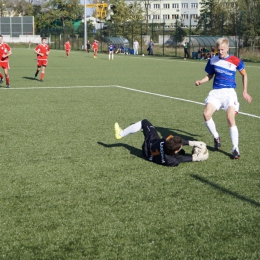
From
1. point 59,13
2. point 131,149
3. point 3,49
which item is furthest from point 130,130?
point 59,13

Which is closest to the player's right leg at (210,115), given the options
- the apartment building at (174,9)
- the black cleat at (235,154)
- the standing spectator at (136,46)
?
the black cleat at (235,154)

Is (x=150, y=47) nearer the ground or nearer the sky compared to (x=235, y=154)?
nearer the sky

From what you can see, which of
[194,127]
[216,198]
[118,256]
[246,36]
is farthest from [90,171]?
[246,36]

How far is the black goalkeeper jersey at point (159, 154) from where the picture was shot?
6520 mm

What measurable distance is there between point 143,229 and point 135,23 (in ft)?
175

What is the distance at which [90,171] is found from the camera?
6.37 meters

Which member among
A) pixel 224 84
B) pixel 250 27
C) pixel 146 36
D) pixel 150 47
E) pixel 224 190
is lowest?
pixel 224 190

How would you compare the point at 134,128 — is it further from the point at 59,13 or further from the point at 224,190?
the point at 59,13

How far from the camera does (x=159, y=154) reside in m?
6.59

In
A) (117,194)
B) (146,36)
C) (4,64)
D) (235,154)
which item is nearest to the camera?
(117,194)

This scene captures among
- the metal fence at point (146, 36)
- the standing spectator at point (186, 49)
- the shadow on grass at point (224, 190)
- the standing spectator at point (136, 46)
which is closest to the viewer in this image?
the shadow on grass at point (224, 190)

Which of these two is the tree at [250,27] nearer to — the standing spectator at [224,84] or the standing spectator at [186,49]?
the standing spectator at [186,49]

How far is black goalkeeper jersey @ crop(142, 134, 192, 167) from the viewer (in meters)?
6.52

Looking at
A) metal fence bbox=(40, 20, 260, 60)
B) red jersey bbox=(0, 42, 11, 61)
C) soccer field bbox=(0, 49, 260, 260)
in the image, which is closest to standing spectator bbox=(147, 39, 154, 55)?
metal fence bbox=(40, 20, 260, 60)
